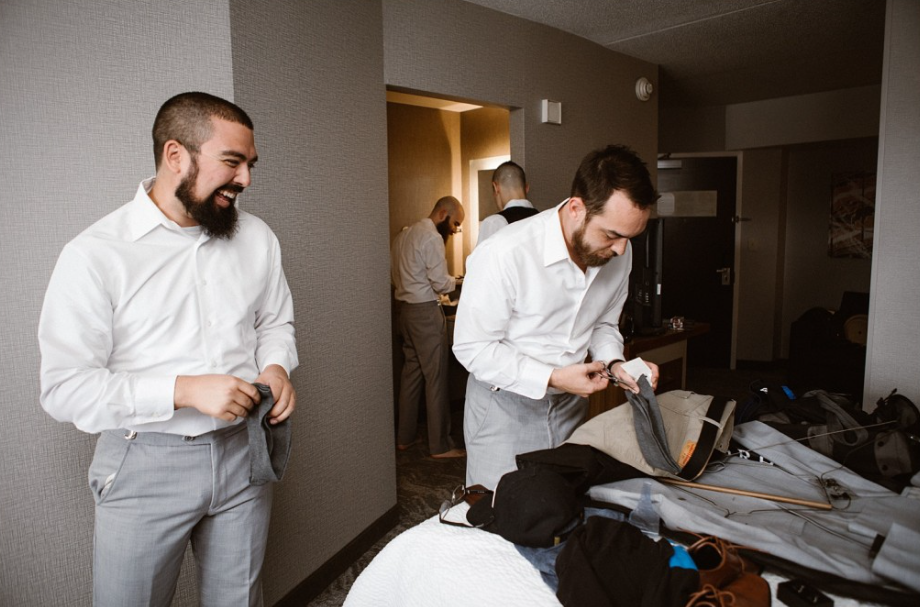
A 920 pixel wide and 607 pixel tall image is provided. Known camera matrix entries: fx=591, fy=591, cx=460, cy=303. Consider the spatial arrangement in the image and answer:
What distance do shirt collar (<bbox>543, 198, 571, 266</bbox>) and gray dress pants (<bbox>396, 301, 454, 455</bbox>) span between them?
92.2 inches

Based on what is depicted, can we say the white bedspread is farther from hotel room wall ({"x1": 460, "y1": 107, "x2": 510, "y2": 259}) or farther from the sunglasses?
hotel room wall ({"x1": 460, "y1": 107, "x2": 510, "y2": 259})

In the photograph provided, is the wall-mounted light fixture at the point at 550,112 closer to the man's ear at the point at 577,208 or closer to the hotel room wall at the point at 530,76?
the hotel room wall at the point at 530,76

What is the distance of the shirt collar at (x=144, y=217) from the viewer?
4.51ft

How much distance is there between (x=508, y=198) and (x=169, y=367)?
245cm

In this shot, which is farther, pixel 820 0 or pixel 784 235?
pixel 784 235

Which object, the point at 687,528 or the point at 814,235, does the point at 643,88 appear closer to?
the point at 814,235

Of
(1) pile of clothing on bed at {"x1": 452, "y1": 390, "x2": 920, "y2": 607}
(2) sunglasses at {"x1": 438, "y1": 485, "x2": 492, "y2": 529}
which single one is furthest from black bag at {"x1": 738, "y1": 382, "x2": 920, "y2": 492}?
(2) sunglasses at {"x1": 438, "y1": 485, "x2": 492, "y2": 529}

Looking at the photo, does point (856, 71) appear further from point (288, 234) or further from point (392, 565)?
point (392, 565)

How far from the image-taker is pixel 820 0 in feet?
11.7

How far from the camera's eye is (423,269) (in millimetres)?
4090

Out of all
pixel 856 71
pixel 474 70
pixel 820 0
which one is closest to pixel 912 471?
pixel 474 70

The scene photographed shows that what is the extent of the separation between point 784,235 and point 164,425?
672 centimetres

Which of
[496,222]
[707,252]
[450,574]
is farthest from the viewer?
[707,252]

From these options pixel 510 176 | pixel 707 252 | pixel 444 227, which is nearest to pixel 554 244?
pixel 510 176
